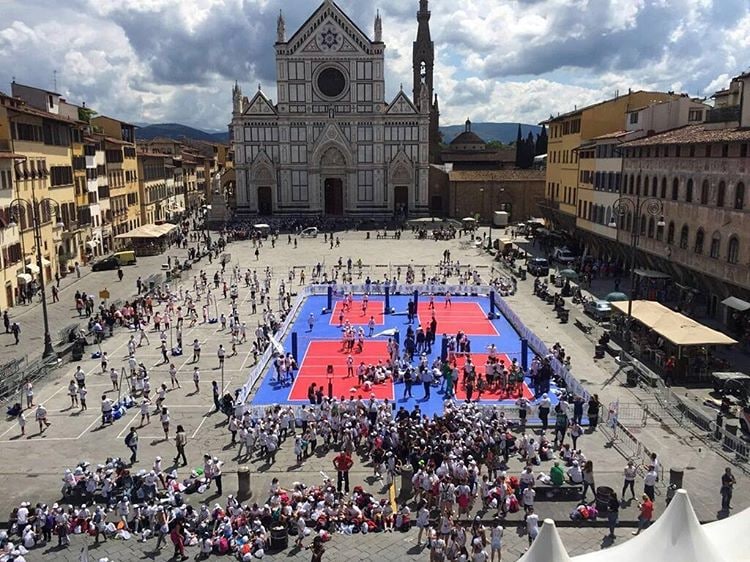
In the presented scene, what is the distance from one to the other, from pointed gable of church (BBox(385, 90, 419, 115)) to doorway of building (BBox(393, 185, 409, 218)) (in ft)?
31.5

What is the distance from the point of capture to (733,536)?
1305cm

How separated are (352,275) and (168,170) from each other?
4934 centimetres

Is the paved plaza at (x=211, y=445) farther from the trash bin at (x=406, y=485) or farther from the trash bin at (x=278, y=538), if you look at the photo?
the trash bin at (x=406, y=485)

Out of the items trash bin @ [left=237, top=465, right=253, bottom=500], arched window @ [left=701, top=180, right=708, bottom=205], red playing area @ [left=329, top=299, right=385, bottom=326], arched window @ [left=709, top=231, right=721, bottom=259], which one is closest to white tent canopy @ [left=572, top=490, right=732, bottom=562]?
trash bin @ [left=237, top=465, right=253, bottom=500]

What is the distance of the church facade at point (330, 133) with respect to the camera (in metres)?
88.8

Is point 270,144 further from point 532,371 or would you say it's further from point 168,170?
point 532,371

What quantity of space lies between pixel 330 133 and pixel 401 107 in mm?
9885

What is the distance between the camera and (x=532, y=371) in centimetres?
2934

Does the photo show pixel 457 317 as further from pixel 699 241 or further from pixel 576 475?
pixel 576 475

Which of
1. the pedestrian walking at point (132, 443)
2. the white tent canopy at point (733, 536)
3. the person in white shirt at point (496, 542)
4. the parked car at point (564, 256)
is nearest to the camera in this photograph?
the white tent canopy at point (733, 536)

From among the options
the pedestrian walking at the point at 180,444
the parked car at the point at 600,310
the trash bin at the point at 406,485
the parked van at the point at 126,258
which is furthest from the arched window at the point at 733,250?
the parked van at the point at 126,258

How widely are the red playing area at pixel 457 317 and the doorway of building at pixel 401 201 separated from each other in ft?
152

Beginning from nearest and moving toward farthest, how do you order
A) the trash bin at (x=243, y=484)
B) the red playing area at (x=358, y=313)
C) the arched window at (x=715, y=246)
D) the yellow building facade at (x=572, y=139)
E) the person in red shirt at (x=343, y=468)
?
the trash bin at (x=243, y=484) → the person in red shirt at (x=343, y=468) → the arched window at (x=715, y=246) → the red playing area at (x=358, y=313) → the yellow building facade at (x=572, y=139)

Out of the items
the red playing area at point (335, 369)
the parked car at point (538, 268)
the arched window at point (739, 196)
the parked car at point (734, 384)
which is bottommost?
the red playing area at point (335, 369)
